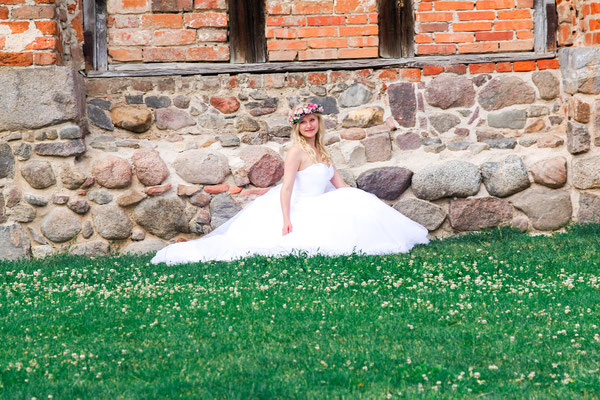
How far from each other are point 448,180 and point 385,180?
70 cm

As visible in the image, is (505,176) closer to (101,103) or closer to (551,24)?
(551,24)

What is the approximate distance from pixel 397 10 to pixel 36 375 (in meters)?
5.97

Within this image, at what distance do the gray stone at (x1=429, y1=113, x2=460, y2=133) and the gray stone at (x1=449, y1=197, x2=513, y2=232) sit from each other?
2.85 feet

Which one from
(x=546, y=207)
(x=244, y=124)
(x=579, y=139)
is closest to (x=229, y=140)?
(x=244, y=124)

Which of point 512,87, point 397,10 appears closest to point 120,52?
point 397,10

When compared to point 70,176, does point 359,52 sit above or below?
above

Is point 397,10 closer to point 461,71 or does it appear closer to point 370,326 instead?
point 461,71

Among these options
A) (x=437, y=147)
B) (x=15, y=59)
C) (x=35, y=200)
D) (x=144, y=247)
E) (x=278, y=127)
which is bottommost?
(x=144, y=247)

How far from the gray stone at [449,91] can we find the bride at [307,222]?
1.48m

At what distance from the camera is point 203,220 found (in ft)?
25.4

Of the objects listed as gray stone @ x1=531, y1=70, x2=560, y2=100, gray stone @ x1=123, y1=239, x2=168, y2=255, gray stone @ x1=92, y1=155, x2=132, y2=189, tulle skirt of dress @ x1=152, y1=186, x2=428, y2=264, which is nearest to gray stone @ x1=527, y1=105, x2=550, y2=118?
gray stone @ x1=531, y1=70, x2=560, y2=100

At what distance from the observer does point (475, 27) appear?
797cm

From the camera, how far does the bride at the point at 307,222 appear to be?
6.62 meters

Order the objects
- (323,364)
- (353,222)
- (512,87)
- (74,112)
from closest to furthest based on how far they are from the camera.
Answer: (323,364), (353,222), (74,112), (512,87)
